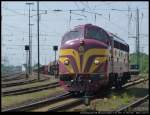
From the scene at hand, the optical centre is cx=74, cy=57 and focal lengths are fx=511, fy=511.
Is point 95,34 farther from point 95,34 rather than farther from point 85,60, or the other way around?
point 85,60

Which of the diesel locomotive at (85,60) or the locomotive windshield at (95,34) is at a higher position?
the locomotive windshield at (95,34)

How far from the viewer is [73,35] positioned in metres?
26.5

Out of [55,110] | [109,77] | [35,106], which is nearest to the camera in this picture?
[55,110]

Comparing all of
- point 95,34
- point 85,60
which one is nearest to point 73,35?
point 95,34

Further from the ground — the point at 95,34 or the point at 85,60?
the point at 95,34

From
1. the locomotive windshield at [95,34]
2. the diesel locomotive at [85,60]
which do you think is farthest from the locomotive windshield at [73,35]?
the locomotive windshield at [95,34]

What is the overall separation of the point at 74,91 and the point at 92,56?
2.30 m

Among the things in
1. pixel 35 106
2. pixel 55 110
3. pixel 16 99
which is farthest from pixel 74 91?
pixel 55 110

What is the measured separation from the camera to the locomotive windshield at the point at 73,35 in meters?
26.3

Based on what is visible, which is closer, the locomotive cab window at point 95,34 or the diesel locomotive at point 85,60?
the diesel locomotive at point 85,60

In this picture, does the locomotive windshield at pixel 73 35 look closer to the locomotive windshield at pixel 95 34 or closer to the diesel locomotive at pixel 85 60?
the diesel locomotive at pixel 85 60

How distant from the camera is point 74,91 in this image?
26469 millimetres

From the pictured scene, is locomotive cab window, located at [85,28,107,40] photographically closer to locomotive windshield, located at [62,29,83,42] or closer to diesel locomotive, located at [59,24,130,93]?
diesel locomotive, located at [59,24,130,93]

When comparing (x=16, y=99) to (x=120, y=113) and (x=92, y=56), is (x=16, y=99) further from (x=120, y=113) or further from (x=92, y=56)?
(x=120, y=113)
